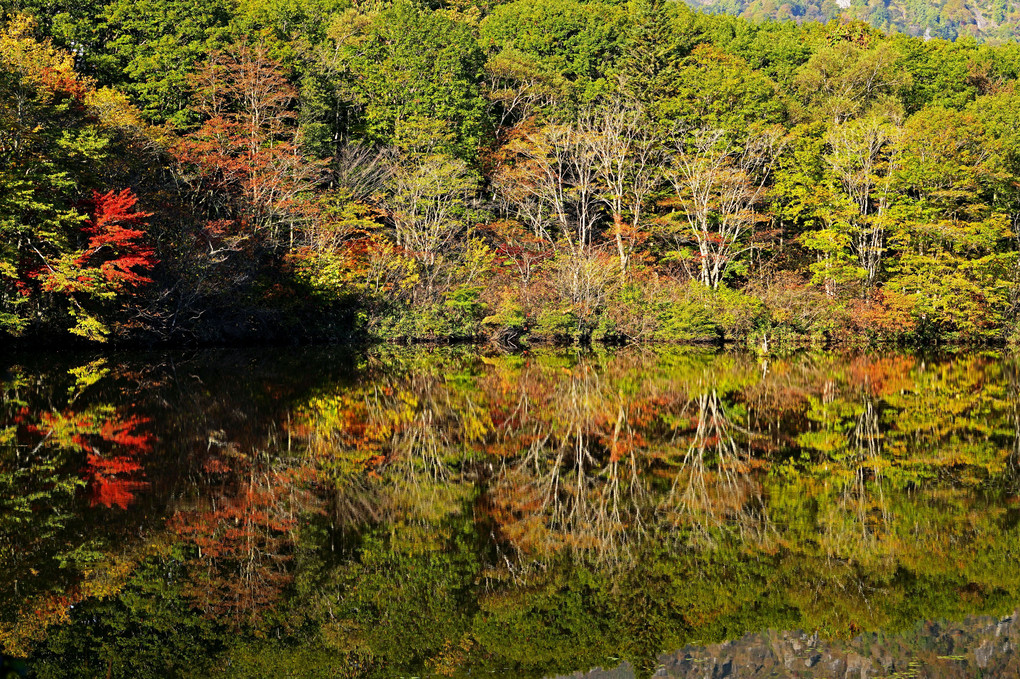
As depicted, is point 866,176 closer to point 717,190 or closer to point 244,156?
point 717,190

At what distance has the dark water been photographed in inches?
241

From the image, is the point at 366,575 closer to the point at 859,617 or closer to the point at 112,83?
the point at 859,617

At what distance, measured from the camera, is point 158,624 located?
6.31m

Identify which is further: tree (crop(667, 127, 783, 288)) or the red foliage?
tree (crop(667, 127, 783, 288))

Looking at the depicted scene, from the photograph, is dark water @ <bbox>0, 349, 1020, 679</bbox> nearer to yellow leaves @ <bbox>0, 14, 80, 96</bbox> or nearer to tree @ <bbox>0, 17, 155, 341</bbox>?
tree @ <bbox>0, 17, 155, 341</bbox>

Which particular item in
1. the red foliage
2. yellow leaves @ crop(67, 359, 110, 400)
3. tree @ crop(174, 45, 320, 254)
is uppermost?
Result: tree @ crop(174, 45, 320, 254)

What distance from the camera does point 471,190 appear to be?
Answer: 43344 mm

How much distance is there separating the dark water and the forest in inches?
600

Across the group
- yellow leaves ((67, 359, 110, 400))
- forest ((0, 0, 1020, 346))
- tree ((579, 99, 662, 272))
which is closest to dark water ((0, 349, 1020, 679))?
yellow leaves ((67, 359, 110, 400))

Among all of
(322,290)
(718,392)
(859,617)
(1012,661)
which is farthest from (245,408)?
(322,290)

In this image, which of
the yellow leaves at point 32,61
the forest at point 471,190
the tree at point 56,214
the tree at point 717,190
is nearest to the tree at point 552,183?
the forest at point 471,190

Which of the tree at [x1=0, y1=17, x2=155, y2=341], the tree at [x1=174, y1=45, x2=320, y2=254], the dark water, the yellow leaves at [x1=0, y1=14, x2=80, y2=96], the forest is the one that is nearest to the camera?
the dark water

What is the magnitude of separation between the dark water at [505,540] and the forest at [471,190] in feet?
50.0

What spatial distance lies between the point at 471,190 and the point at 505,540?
3641 centimetres
